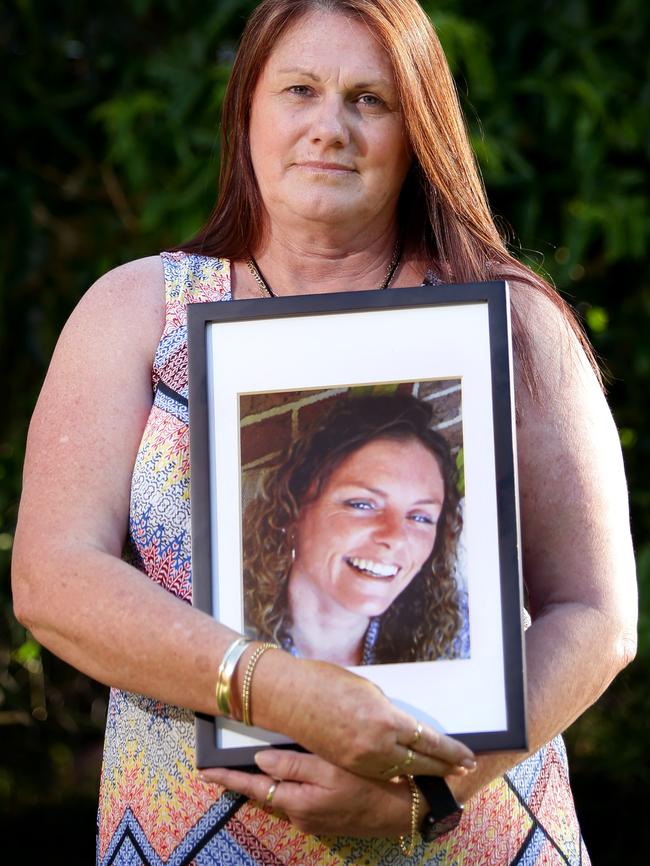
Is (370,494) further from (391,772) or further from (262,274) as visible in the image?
(262,274)

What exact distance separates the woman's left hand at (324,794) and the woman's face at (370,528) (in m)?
0.17

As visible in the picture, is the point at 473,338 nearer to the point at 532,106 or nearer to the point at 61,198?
the point at 532,106

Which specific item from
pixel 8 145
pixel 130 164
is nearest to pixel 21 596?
pixel 130 164

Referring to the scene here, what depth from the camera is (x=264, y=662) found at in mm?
1358

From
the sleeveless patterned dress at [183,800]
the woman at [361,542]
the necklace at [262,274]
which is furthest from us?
the necklace at [262,274]

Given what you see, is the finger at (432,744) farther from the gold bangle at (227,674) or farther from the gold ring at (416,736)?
the gold bangle at (227,674)

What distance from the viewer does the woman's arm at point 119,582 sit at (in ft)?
4.38

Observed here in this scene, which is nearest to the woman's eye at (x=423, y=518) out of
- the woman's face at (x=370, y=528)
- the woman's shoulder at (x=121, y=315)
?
the woman's face at (x=370, y=528)

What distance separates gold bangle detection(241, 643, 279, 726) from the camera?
136 cm

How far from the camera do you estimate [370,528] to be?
145 cm

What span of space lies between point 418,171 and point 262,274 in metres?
0.27

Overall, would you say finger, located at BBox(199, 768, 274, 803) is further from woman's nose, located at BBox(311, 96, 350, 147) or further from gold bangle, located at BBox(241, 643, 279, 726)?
woman's nose, located at BBox(311, 96, 350, 147)

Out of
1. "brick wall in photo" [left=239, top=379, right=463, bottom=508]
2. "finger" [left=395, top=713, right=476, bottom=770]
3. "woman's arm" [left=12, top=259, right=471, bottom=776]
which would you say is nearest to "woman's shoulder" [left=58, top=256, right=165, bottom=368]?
"woman's arm" [left=12, top=259, right=471, bottom=776]

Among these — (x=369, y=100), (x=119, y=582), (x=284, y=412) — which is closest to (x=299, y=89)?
(x=369, y=100)
